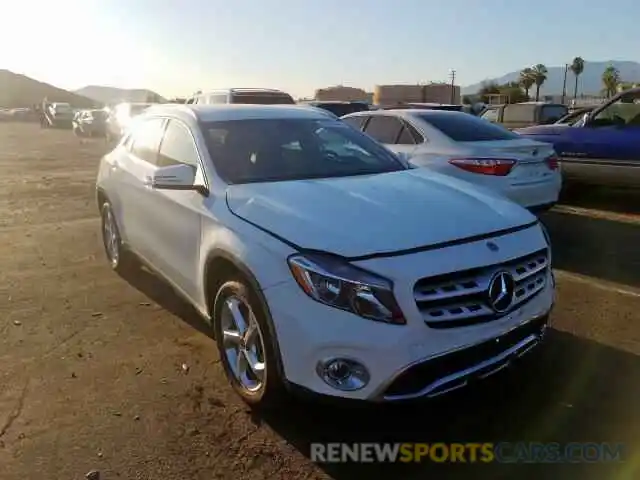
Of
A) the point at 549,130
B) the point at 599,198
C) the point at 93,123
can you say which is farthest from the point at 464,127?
the point at 93,123

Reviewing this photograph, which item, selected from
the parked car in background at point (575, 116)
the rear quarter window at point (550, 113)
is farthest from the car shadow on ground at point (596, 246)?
the rear quarter window at point (550, 113)

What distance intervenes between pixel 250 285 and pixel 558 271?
3.97m

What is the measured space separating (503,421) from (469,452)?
0.35 m

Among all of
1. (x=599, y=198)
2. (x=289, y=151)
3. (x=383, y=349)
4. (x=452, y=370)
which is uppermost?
(x=289, y=151)

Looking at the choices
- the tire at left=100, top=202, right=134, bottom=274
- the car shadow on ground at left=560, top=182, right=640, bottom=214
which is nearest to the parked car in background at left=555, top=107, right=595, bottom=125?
the car shadow on ground at left=560, top=182, right=640, bottom=214

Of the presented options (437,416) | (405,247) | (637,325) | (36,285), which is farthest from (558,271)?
(36,285)

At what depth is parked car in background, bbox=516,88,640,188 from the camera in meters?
8.66

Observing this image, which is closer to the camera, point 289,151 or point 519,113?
point 289,151

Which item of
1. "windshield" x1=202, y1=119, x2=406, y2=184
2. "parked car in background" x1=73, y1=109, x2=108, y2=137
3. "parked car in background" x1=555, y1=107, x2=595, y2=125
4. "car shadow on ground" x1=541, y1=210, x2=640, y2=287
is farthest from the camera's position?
"parked car in background" x1=73, y1=109, x2=108, y2=137

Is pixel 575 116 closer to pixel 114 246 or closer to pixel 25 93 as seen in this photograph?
pixel 114 246

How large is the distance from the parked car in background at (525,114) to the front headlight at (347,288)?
14719mm

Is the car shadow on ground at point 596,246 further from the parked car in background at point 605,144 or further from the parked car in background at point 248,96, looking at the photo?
the parked car in background at point 248,96

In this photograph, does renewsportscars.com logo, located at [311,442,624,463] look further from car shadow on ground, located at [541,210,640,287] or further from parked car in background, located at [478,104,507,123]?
parked car in background, located at [478,104,507,123]

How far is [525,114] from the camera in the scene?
17.1m
